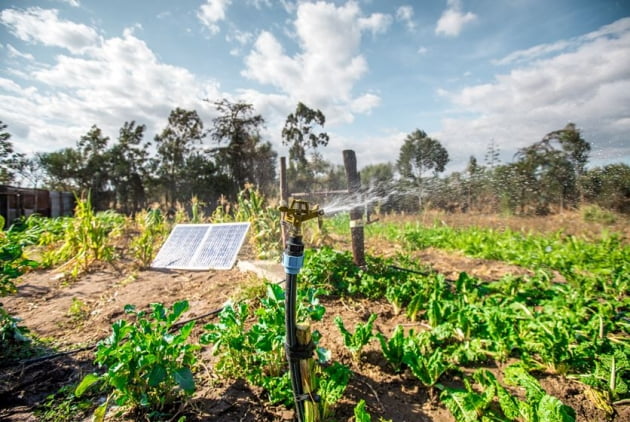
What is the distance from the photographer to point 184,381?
1434 millimetres

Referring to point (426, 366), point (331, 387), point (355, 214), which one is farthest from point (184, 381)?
point (355, 214)

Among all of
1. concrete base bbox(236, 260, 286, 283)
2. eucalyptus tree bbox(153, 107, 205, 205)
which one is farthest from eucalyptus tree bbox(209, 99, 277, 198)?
concrete base bbox(236, 260, 286, 283)

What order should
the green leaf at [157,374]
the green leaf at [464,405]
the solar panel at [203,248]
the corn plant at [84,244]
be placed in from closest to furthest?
the green leaf at [157,374], the green leaf at [464,405], the solar panel at [203,248], the corn plant at [84,244]

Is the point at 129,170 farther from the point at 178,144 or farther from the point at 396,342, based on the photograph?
the point at 396,342

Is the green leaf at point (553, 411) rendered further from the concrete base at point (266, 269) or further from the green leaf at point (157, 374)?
the concrete base at point (266, 269)

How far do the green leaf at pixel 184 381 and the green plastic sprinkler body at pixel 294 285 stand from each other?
0.54 m

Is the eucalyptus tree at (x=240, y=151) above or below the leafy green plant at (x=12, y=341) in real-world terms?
above

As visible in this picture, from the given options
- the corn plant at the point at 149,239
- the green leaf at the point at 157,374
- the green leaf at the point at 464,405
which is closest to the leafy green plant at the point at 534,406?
the green leaf at the point at 464,405

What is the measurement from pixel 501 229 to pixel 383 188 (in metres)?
5.93

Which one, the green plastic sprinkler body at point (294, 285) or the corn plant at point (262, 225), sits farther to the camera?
the corn plant at point (262, 225)

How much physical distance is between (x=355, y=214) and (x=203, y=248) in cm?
308

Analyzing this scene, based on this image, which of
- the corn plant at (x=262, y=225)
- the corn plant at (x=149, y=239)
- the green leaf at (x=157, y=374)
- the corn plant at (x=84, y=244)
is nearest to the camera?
the green leaf at (x=157, y=374)

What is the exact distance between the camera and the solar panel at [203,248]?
4.91 meters

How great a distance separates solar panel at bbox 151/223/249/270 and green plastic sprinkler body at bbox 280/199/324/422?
356 cm
